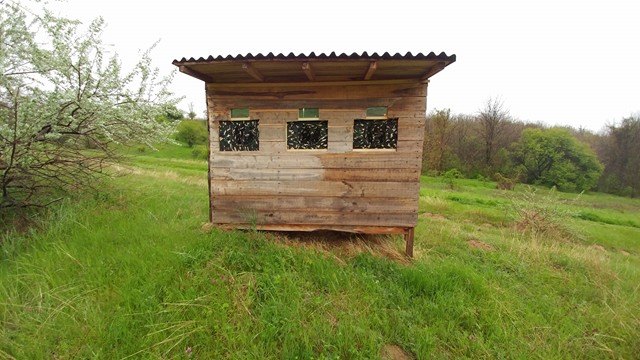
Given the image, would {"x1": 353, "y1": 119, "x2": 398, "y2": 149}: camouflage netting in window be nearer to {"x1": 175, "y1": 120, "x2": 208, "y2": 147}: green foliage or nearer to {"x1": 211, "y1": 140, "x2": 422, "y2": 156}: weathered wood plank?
{"x1": 211, "y1": 140, "x2": 422, "y2": 156}: weathered wood plank

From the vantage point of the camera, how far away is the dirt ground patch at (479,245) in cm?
626

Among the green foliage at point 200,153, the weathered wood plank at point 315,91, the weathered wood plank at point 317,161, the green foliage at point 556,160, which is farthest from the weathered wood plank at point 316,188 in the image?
the green foliage at point 556,160

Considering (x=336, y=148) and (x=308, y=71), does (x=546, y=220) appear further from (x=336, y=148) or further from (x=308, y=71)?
(x=308, y=71)

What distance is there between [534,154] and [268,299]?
41852 millimetres

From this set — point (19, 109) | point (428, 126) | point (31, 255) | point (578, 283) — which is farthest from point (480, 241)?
point (428, 126)

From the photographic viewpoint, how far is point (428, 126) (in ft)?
102

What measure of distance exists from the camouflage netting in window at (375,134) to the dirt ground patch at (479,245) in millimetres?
3687

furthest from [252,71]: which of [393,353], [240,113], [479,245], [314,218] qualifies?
[479,245]

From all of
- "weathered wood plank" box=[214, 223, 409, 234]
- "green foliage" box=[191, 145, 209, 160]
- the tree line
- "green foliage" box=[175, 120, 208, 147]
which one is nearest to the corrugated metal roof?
"weathered wood plank" box=[214, 223, 409, 234]

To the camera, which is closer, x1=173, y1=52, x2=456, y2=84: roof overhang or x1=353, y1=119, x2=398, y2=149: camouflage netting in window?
x1=173, y1=52, x2=456, y2=84: roof overhang

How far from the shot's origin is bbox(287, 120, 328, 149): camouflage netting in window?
4.65 meters

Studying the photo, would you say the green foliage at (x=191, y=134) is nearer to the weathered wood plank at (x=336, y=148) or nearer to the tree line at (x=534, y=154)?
the tree line at (x=534, y=154)

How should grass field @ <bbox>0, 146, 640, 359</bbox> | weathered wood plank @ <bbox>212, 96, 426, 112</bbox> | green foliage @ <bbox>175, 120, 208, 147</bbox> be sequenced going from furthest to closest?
green foliage @ <bbox>175, 120, 208, 147</bbox> → weathered wood plank @ <bbox>212, 96, 426, 112</bbox> → grass field @ <bbox>0, 146, 640, 359</bbox>

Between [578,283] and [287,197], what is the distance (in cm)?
556
